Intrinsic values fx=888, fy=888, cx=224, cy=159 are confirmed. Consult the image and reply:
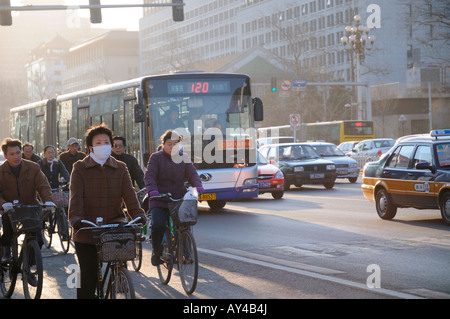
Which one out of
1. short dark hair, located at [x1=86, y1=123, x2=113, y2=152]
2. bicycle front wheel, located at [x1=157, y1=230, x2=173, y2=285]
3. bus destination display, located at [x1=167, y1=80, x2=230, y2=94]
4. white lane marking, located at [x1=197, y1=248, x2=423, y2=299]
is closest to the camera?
short dark hair, located at [x1=86, y1=123, x2=113, y2=152]

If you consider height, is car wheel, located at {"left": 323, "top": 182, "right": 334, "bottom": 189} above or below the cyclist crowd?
below

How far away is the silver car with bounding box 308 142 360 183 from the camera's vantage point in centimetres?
3228

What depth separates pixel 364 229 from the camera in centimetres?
1545

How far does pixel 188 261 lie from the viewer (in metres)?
9.33

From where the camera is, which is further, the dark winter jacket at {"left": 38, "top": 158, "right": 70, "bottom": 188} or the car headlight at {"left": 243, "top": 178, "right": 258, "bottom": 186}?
the car headlight at {"left": 243, "top": 178, "right": 258, "bottom": 186}

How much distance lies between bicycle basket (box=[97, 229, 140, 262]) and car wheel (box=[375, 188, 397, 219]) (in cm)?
1102

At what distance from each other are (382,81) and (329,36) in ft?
39.3

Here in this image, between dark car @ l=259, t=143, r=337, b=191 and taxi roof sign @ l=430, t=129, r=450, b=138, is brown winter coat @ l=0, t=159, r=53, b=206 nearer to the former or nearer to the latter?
taxi roof sign @ l=430, t=129, r=450, b=138

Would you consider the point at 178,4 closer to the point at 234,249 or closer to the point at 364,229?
the point at 364,229

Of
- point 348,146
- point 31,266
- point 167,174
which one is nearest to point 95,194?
point 31,266

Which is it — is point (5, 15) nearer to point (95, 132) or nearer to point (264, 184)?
point (264, 184)

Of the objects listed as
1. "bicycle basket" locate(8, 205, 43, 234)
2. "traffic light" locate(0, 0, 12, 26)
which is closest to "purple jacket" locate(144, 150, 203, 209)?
"bicycle basket" locate(8, 205, 43, 234)

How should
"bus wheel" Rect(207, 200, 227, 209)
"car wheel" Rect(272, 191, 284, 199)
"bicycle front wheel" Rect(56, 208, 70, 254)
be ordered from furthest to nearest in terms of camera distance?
1. "car wheel" Rect(272, 191, 284, 199)
2. "bus wheel" Rect(207, 200, 227, 209)
3. "bicycle front wheel" Rect(56, 208, 70, 254)

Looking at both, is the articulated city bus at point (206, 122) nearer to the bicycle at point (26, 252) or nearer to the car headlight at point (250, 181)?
the car headlight at point (250, 181)
